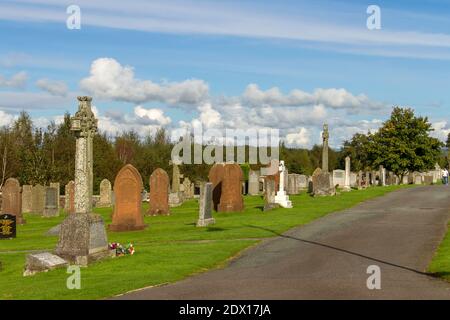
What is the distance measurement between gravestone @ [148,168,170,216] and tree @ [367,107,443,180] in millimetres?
38842

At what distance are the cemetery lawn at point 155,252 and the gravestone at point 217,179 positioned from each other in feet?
4.78

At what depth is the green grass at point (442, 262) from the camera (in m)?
12.7

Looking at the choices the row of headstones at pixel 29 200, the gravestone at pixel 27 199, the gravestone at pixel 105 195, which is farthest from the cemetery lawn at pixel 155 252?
the gravestone at pixel 105 195

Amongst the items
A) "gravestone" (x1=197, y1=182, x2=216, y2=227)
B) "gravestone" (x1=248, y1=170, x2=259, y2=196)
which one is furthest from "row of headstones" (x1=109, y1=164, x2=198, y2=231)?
"gravestone" (x1=248, y1=170, x2=259, y2=196)

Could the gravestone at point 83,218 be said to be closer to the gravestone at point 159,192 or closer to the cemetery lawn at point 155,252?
the cemetery lawn at point 155,252

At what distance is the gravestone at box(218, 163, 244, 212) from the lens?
31.1 meters

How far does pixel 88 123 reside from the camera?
17.1 meters

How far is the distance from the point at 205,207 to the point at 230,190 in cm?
676

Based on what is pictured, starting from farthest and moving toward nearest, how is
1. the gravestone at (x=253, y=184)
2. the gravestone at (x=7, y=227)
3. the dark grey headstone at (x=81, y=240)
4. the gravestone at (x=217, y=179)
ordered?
the gravestone at (x=253, y=184) < the gravestone at (x=217, y=179) < the gravestone at (x=7, y=227) < the dark grey headstone at (x=81, y=240)

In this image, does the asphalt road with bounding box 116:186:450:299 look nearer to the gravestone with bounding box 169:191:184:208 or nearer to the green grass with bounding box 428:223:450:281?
the green grass with bounding box 428:223:450:281

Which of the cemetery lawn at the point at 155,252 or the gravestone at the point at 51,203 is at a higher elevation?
the gravestone at the point at 51,203

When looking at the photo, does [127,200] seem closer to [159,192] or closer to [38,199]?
[159,192]

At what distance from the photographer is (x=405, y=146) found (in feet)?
212
